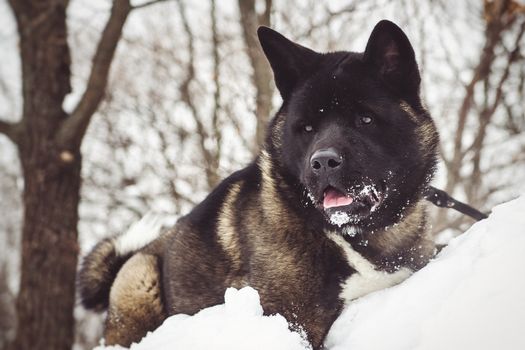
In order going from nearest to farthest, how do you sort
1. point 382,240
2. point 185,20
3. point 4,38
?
1. point 382,240
2. point 4,38
3. point 185,20

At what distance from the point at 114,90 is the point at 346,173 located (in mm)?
9602

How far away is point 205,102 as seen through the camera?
9617mm

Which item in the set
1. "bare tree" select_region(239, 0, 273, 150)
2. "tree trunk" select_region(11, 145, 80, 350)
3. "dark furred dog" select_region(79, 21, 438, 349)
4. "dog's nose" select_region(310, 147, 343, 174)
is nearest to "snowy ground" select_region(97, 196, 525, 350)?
"dark furred dog" select_region(79, 21, 438, 349)

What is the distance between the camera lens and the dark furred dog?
2.32 m

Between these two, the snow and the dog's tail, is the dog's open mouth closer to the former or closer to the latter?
the snow

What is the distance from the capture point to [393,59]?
249 centimetres

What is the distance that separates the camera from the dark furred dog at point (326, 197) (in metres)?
2.32

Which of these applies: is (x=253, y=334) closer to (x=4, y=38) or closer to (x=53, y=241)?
(x=53, y=241)

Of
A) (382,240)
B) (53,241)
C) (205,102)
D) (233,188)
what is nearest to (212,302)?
(233,188)

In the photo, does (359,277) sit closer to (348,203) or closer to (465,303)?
(348,203)

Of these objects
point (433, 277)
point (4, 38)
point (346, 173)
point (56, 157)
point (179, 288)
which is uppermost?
point (346, 173)

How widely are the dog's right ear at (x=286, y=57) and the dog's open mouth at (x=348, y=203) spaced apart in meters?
0.80

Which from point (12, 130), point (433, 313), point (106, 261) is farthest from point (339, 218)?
point (12, 130)

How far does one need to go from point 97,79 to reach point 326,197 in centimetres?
395
